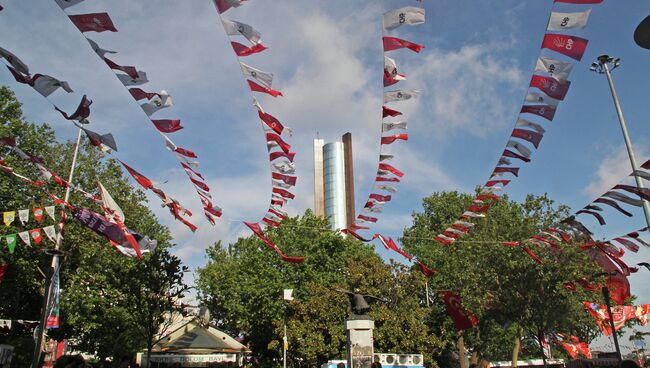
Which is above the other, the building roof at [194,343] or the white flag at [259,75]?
the white flag at [259,75]

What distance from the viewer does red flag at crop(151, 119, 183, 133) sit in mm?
8820

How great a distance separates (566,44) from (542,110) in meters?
1.80

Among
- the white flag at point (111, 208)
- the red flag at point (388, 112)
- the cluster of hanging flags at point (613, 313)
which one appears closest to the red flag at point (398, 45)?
the red flag at point (388, 112)

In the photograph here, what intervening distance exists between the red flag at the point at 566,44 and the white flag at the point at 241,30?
4.84 meters

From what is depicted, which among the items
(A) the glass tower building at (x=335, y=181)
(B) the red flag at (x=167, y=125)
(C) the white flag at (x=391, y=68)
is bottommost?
(B) the red flag at (x=167, y=125)

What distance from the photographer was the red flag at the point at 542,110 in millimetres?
8901

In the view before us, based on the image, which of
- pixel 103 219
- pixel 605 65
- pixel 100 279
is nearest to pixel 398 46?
pixel 103 219

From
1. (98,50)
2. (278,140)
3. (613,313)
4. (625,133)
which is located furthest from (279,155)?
(613,313)

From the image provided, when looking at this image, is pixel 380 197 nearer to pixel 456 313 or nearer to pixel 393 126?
pixel 393 126

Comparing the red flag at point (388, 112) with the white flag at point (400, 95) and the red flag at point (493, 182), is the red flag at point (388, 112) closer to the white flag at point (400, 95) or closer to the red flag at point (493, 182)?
the white flag at point (400, 95)

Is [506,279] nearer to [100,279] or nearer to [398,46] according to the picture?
[398,46]

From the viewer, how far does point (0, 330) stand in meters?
28.7

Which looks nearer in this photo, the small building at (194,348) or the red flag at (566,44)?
the red flag at (566,44)

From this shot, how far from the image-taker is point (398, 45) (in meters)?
7.88
